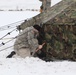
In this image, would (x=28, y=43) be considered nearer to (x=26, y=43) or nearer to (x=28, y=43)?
(x=28, y=43)

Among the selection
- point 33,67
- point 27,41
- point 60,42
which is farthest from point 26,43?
point 33,67

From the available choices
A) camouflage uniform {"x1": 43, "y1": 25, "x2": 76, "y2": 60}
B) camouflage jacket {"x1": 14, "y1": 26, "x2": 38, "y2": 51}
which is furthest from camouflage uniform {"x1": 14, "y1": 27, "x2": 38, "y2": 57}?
camouflage uniform {"x1": 43, "y1": 25, "x2": 76, "y2": 60}

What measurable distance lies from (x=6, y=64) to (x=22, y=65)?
476 millimetres

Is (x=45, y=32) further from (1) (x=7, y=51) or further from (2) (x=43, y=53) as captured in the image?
(1) (x=7, y=51)

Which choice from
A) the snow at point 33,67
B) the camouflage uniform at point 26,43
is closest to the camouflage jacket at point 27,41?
the camouflage uniform at point 26,43

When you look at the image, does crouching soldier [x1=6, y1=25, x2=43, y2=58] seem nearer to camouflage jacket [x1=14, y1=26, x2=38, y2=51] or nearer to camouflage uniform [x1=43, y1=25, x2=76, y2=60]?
camouflage jacket [x1=14, y1=26, x2=38, y2=51]

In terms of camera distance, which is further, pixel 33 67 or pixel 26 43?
pixel 26 43

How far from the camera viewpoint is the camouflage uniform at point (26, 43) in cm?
1041

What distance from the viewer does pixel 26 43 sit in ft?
34.8

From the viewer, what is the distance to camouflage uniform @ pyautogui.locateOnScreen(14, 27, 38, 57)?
10.4 m

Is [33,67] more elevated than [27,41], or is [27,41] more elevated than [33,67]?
[27,41]

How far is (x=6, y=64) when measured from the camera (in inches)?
383

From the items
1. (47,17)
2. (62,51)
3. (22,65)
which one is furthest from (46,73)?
(47,17)

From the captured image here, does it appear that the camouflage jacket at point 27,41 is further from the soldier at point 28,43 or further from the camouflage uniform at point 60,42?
the camouflage uniform at point 60,42
